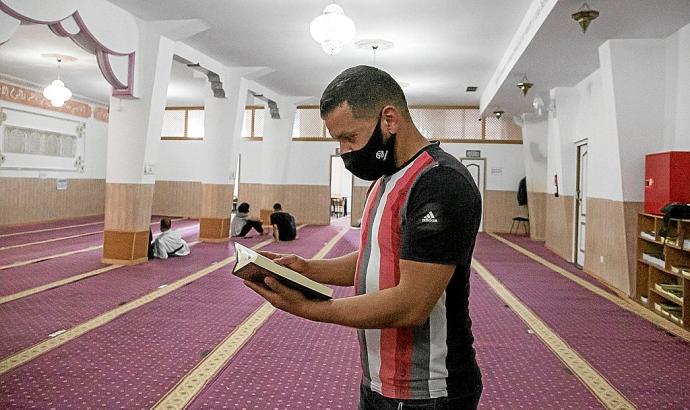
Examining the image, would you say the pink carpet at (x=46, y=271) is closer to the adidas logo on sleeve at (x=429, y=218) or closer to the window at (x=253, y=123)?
the adidas logo on sleeve at (x=429, y=218)

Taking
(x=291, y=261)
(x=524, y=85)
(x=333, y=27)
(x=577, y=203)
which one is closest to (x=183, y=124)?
(x=524, y=85)

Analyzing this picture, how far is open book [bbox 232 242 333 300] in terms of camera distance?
100 centimetres

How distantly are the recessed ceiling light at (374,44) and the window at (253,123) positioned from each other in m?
7.16

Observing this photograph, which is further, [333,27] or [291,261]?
[333,27]

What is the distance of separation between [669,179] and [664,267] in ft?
2.65

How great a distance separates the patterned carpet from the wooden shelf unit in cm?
35

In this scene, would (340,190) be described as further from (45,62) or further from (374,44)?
(374,44)

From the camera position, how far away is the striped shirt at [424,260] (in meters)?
0.95

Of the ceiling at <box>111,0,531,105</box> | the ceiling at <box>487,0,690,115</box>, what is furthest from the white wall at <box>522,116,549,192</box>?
the ceiling at <box>487,0,690,115</box>

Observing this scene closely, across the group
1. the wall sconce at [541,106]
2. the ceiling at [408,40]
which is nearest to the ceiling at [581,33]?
the ceiling at [408,40]

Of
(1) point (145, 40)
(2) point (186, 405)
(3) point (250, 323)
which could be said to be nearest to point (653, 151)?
(3) point (250, 323)

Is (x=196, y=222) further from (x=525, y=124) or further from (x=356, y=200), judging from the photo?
(x=525, y=124)

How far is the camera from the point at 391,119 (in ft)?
3.55

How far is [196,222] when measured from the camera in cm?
1373
